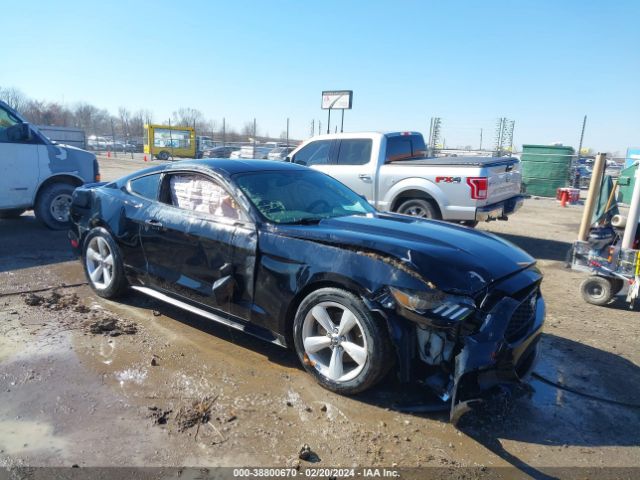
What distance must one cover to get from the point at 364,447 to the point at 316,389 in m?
0.67

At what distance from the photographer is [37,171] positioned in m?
7.77

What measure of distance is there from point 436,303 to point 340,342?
27.7 inches

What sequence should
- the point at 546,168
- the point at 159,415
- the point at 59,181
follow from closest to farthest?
the point at 159,415 → the point at 59,181 → the point at 546,168

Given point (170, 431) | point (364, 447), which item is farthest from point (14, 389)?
point (364, 447)

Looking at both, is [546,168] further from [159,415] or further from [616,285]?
[159,415]

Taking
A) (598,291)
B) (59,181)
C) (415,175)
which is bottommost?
(598,291)

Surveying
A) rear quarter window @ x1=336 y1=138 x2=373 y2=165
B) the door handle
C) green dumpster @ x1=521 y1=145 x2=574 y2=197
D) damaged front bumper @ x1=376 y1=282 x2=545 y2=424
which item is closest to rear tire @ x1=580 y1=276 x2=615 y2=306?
damaged front bumper @ x1=376 y1=282 x2=545 y2=424

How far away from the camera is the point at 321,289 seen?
121 inches

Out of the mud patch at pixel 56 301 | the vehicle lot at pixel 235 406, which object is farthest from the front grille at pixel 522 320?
the mud patch at pixel 56 301

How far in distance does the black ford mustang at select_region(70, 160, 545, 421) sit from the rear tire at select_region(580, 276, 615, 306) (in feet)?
8.09

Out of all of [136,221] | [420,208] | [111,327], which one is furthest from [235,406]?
[420,208]

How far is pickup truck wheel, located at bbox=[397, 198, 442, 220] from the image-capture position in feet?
26.0

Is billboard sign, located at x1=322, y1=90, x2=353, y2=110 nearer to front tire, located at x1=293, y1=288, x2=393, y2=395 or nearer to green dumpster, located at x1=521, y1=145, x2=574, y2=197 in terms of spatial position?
green dumpster, located at x1=521, y1=145, x2=574, y2=197

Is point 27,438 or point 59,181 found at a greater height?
point 59,181
